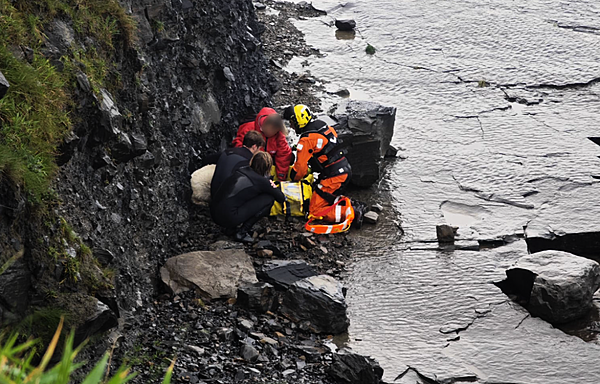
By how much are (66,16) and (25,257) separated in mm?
2641

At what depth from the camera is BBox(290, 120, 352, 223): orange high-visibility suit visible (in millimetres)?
8844

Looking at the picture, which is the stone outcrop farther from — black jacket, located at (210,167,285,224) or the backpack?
the backpack

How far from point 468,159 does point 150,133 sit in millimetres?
5467

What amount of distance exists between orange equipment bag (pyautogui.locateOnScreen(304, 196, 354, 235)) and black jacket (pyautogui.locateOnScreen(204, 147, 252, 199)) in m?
1.23

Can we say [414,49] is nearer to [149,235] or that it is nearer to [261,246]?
[261,246]

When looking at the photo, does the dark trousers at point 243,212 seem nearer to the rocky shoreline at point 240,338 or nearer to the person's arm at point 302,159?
the rocky shoreline at point 240,338

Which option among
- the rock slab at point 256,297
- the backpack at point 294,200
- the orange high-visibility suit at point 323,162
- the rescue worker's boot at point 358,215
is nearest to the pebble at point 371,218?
the rescue worker's boot at point 358,215

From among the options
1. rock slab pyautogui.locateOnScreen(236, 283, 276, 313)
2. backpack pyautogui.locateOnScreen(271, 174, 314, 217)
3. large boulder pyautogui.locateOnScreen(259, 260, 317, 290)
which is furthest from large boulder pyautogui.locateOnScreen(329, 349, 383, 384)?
backpack pyautogui.locateOnScreen(271, 174, 314, 217)

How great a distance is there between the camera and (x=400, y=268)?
26.6 feet

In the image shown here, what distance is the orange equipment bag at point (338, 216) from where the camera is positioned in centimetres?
869

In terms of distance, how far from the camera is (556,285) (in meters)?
6.99

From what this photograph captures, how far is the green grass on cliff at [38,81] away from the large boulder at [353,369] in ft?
9.60

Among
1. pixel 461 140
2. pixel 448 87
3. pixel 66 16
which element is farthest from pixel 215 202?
pixel 448 87

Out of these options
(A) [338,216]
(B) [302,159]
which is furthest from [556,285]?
(B) [302,159]
